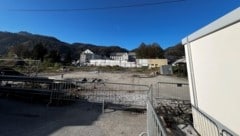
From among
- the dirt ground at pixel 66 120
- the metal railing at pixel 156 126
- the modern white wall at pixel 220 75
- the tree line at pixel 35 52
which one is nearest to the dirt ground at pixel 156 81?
the dirt ground at pixel 66 120

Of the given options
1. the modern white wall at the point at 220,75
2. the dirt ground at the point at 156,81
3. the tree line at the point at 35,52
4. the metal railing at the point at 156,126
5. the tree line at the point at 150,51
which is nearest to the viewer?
the metal railing at the point at 156,126

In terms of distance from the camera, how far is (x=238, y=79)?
3.11 meters

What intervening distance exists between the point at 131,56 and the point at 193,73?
9066 cm

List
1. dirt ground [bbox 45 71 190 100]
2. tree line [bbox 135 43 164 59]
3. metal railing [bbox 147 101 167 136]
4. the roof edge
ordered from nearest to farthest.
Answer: metal railing [bbox 147 101 167 136] < the roof edge < dirt ground [bbox 45 71 190 100] < tree line [bbox 135 43 164 59]

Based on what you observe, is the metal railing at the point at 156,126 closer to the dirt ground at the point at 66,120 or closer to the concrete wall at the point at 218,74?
the concrete wall at the point at 218,74

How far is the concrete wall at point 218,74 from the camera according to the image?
3.20 meters

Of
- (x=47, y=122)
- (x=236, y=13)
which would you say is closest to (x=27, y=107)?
(x=47, y=122)

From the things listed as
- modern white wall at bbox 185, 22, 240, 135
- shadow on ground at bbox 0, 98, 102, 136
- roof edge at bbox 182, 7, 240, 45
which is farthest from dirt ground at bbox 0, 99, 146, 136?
roof edge at bbox 182, 7, 240, 45

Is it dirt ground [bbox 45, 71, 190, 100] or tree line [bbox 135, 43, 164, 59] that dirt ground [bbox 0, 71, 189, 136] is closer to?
dirt ground [bbox 45, 71, 190, 100]

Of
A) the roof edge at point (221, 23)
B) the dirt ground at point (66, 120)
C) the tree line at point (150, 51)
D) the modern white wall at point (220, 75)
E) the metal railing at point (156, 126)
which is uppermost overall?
the tree line at point (150, 51)

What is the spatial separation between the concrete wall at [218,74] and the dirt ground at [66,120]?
78.1 inches

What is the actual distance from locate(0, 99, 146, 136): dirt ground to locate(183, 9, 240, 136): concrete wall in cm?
198

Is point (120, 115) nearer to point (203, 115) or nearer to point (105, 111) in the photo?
point (105, 111)

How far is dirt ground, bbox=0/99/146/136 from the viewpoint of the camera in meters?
4.82
